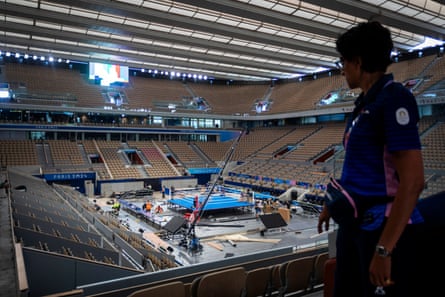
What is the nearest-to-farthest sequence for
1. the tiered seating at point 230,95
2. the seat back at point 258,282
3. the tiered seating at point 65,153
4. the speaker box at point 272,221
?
the seat back at point 258,282 → the speaker box at point 272,221 → the tiered seating at point 65,153 → the tiered seating at point 230,95

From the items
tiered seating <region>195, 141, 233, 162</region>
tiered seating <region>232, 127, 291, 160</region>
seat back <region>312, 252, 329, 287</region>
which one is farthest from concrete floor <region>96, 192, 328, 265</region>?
tiered seating <region>232, 127, 291, 160</region>

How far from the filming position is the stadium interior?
4881 millimetres

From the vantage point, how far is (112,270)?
5.29 metres

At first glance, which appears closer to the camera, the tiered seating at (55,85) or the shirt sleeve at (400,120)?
the shirt sleeve at (400,120)

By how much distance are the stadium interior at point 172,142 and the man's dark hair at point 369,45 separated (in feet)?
5.65

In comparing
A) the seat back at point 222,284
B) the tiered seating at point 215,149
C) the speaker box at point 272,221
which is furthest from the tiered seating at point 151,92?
the seat back at point 222,284

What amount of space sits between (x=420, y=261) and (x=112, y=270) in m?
5.00

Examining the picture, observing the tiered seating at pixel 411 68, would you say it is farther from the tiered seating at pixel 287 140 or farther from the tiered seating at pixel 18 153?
the tiered seating at pixel 18 153

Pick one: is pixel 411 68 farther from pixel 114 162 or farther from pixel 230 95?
pixel 114 162

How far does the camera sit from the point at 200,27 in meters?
19.8

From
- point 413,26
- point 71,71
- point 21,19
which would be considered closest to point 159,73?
point 71,71

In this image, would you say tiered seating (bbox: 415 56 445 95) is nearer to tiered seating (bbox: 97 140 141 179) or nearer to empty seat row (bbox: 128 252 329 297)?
empty seat row (bbox: 128 252 329 297)

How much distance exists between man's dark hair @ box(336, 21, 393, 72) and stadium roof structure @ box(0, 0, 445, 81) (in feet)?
52.1

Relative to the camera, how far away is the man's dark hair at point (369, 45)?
4.82 ft
